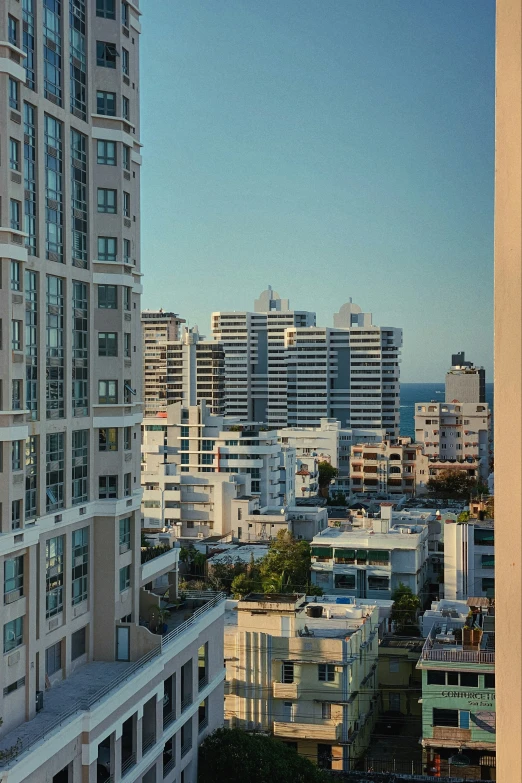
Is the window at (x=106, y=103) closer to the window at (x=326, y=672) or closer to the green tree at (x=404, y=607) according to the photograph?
the window at (x=326, y=672)

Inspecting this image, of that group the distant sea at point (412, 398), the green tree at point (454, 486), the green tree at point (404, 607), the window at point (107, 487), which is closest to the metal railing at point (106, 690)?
the window at point (107, 487)

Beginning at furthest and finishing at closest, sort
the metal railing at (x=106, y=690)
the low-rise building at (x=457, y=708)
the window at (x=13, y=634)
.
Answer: the low-rise building at (x=457, y=708) → the window at (x=13, y=634) → the metal railing at (x=106, y=690)

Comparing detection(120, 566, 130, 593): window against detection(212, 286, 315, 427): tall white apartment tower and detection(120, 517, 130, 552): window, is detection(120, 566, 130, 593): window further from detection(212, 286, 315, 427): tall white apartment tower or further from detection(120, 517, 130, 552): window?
detection(212, 286, 315, 427): tall white apartment tower

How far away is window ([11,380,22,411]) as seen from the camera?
5.55 meters

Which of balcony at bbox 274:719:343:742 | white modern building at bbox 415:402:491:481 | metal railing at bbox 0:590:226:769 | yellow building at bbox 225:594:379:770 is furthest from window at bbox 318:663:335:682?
white modern building at bbox 415:402:491:481

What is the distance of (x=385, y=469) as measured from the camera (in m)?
24.7

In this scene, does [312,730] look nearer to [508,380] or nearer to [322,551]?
[322,551]

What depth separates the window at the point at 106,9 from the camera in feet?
22.2

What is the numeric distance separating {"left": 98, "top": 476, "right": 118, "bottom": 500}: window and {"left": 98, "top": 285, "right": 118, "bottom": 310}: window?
3.87 feet

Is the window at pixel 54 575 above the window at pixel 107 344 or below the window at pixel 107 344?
below

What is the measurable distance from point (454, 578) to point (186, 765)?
643 cm

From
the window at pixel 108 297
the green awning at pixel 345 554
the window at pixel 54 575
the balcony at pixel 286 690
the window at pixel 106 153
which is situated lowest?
the balcony at pixel 286 690

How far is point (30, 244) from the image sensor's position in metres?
5.95

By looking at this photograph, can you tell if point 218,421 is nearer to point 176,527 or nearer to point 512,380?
point 176,527
